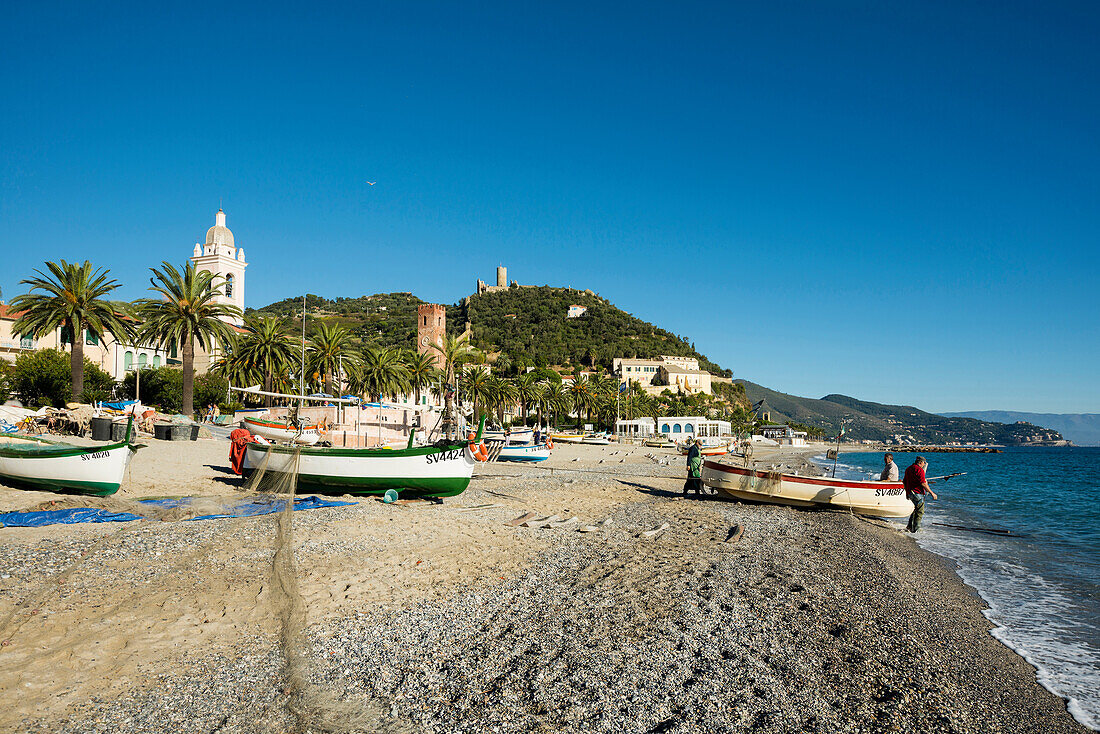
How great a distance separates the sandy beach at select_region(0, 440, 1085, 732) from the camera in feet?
16.5

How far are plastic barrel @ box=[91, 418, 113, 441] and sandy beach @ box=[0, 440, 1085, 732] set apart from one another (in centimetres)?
1824

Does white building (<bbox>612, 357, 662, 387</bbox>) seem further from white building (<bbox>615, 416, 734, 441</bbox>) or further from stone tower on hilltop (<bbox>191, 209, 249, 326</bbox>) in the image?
stone tower on hilltop (<bbox>191, 209, 249, 326</bbox>)

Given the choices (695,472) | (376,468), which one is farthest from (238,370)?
(695,472)

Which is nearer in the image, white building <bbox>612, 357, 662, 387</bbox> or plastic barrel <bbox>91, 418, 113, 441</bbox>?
plastic barrel <bbox>91, 418, 113, 441</bbox>

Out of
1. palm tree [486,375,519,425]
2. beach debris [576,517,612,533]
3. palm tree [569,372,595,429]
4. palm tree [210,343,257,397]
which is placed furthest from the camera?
palm tree [569,372,595,429]

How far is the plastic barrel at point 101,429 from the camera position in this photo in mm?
28203

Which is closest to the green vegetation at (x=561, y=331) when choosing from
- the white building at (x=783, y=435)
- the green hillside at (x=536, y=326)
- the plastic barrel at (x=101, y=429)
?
the green hillside at (x=536, y=326)

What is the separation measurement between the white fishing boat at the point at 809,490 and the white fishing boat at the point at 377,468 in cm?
807

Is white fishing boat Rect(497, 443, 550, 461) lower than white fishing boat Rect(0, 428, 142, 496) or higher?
lower

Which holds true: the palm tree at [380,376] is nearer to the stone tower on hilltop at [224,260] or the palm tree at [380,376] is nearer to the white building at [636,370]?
the stone tower on hilltop at [224,260]

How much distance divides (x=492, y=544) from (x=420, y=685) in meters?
5.87

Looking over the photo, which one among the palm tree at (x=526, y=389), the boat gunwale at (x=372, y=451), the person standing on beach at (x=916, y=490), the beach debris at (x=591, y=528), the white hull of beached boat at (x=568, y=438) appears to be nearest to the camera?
the beach debris at (x=591, y=528)

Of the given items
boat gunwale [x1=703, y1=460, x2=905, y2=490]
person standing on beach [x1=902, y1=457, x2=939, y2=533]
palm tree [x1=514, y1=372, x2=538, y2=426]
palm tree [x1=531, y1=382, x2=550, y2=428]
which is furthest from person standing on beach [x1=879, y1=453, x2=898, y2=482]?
palm tree [x1=531, y1=382, x2=550, y2=428]

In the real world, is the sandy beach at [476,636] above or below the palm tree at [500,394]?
below
